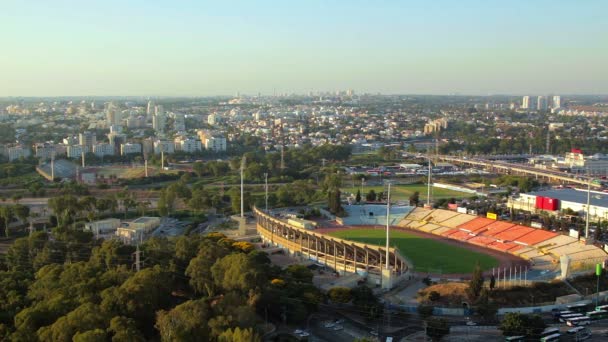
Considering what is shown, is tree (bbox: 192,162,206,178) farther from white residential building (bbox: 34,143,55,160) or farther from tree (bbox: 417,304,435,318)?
tree (bbox: 417,304,435,318)

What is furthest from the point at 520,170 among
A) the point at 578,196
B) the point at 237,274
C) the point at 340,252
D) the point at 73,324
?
the point at 73,324

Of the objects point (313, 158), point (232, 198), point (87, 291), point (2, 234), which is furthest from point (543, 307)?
point (313, 158)

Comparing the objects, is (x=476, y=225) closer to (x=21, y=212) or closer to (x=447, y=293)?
(x=447, y=293)

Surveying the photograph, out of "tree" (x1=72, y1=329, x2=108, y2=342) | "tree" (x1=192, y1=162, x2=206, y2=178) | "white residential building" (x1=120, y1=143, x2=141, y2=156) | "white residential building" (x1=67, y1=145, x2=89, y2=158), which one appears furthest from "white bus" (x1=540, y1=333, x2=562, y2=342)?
"white residential building" (x1=67, y1=145, x2=89, y2=158)

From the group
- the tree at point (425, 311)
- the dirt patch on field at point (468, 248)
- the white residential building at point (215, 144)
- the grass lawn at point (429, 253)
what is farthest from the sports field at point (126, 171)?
the tree at point (425, 311)

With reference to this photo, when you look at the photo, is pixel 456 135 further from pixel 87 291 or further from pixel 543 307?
pixel 87 291

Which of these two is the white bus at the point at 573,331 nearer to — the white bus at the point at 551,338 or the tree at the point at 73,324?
the white bus at the point at 551,338
